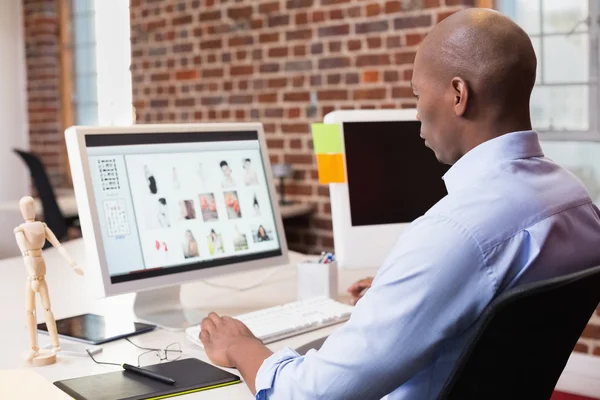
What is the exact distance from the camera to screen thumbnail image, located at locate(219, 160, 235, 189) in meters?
1.84

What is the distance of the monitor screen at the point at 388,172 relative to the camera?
2092 millimetres

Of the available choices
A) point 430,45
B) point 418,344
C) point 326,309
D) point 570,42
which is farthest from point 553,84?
point 418,344

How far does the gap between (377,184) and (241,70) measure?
7.67 ft

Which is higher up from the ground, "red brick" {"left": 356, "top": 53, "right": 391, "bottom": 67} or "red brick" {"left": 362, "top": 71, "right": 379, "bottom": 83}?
"red brick" {"left": 356, "top": 53, "right": 391, "bottom": 67}

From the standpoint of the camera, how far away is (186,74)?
14.9 ft

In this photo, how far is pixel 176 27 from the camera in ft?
14.9

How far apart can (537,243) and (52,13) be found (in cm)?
512

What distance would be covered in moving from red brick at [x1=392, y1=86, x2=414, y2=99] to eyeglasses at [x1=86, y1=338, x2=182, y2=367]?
228cm

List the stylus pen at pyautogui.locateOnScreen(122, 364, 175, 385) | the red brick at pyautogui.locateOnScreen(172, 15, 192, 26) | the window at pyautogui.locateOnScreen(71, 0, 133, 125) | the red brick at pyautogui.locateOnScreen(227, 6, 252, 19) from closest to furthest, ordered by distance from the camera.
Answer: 1. the stylus pen at pyautogui.locateOnScreen(122, 364, 175, 385)
2. the red brick at pyautogui.locateOnScreen(227, 6, 252, 19)
3. the red brick at pyautogui.locateOnScreen(172, 15, 192, 26)
4. the window at pyautogui.locateOnScreen(71, 0, 133, 125)

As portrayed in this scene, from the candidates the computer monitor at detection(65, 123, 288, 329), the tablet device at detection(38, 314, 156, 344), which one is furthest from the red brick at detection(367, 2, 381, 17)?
the tablet device at detection(38, 314, 156, 344)

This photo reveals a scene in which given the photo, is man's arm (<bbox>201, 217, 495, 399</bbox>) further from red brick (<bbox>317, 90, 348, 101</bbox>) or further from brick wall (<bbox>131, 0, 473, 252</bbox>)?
red brick (<bbox>317, 90, 348, 101</bbox>)

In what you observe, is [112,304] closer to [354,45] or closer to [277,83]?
[354,45]

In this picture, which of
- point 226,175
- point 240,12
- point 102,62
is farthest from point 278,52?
point 226,175

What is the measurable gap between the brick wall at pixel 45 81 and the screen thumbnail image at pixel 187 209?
3949 millimetres
